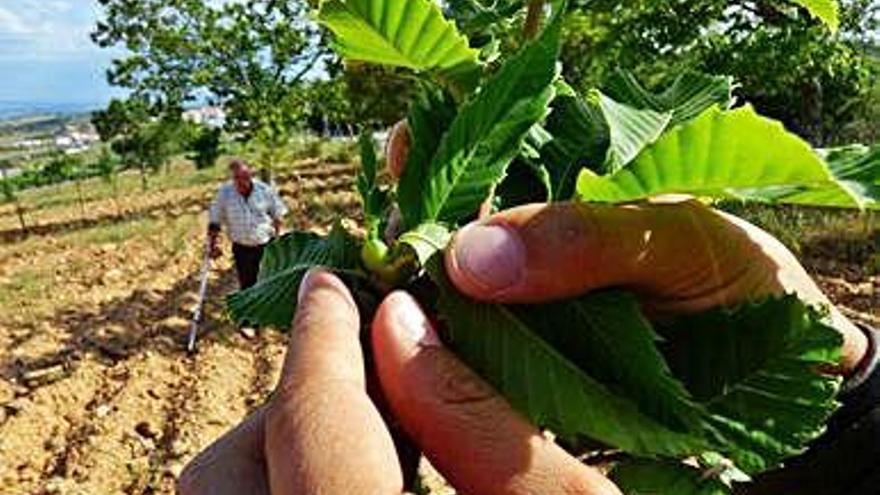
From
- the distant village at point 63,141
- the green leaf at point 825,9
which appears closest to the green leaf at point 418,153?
the green leaf at point 825,9

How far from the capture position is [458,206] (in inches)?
50.1

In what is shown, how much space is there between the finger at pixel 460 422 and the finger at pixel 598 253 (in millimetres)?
95

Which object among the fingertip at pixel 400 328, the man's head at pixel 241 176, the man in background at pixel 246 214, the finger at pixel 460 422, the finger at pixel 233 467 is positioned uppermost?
the fingertip at pixel 400 328

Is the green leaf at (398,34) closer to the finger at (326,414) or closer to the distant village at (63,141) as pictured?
the finger at (326,414)

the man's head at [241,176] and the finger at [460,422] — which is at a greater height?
the finger at [460,422]

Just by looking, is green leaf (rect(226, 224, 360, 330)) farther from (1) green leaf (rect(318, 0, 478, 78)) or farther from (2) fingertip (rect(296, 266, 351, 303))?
(1) green leaf (rect(318, 0, 478, 78))

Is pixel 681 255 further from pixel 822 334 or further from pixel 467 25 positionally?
pixel 467 25

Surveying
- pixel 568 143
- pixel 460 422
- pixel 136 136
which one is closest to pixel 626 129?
pixel 568 143

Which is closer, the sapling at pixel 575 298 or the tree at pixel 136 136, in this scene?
the sapling at pixel 575 298

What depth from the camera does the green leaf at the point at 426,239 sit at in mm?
1216

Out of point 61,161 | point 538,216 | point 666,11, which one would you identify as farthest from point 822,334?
point 61,161

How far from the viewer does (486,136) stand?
47.4 inches

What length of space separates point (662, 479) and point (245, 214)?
7421mm

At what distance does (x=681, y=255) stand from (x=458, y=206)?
0.32 m
